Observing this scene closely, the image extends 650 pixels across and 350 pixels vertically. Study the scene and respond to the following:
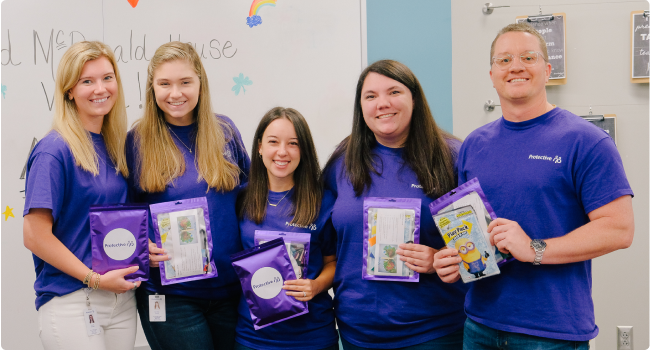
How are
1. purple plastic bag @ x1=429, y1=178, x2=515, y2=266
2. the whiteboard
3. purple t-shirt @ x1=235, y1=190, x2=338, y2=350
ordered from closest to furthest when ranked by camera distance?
purple plastic bag @ x1=429, y1=178, x2=515, y2=266 → purple t-shirt @ x1=235, y1=190, x2=338, y2=350 → the whiteboard

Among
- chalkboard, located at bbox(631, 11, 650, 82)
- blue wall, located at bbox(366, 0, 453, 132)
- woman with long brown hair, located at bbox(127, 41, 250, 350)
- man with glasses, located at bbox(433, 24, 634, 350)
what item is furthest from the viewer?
blue wall, located at bbox(366, 0, 453, 132)

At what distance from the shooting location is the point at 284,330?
184 centimetres

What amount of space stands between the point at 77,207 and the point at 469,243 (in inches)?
58.7

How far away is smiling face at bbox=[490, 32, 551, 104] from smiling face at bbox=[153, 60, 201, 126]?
1.25 metres

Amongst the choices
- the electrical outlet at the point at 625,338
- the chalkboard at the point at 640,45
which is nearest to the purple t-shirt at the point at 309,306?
the electrical outlet at the point at 625,338

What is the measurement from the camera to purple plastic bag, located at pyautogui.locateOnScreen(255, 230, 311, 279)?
6.06 ft

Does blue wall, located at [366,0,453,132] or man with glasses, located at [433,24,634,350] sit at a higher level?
blue wall, located at [366,0,453,132]

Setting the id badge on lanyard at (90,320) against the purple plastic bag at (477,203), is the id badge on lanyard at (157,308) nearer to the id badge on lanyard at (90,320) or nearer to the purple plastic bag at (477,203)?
the id badge on lanyard at (90,320)

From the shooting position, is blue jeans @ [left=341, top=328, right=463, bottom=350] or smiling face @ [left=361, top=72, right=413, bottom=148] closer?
blue jeans @ [left=341, top=328, right=463, bottom=350]

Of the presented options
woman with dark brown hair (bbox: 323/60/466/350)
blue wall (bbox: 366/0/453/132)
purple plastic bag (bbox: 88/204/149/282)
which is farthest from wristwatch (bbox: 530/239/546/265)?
blue wall (bbox: 366/0/453/132)

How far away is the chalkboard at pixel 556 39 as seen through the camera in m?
2.88

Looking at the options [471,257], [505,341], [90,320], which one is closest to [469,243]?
[471,257]

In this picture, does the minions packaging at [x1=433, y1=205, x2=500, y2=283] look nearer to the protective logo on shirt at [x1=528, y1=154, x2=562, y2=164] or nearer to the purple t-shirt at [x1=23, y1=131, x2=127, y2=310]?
the protective logo on shirt at [x1=528, y1=154, x2=562, y2=164]

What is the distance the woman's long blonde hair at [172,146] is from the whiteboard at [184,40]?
86 centimetres
